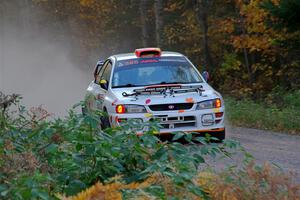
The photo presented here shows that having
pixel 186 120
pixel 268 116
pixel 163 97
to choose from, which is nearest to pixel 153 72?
pixel 163 97

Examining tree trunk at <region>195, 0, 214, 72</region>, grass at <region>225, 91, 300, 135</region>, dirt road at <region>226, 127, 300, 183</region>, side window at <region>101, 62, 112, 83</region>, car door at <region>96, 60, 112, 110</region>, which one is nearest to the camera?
dirt road at <region>226, 127, 300, 183</region>

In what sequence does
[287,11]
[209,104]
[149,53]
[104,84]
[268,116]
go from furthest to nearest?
1. [287,11]
2. [268,116]
3. [149,53]
4. [104,84]
5. [209,104]

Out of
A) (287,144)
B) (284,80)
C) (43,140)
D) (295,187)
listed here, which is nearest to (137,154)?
(43,140)

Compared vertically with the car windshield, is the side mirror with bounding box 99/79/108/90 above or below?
below

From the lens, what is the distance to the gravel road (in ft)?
43.1

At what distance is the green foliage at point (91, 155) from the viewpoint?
6.46 m

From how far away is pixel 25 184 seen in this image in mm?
5535

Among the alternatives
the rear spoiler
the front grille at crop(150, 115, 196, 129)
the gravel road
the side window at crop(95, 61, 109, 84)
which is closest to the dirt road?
the gravel road

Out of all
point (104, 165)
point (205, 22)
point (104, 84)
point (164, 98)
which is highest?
point (205, 22)

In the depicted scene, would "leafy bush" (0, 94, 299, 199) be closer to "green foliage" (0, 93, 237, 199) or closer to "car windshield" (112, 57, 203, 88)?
"green foliage" (0, 93, 237, 199)

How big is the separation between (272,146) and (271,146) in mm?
18

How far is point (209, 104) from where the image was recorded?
1515cm

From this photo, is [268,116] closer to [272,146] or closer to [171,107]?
[272,146]

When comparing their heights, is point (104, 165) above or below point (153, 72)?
below
